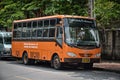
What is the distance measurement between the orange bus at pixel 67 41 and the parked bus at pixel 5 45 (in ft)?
21.3

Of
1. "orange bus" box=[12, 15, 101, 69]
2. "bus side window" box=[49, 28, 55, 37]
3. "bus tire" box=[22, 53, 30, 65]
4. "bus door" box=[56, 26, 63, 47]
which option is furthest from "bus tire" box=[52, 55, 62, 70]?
"bus tire" box=[22, 53, 30, 65]

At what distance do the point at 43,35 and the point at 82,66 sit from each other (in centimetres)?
Result: 290

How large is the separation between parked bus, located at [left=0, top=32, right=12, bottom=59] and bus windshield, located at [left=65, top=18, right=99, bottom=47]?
1002 cm

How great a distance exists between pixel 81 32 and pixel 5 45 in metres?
10.6

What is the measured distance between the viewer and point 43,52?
70.6ft

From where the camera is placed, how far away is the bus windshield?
19.4 m

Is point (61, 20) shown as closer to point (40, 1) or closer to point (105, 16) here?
point (105, 16)

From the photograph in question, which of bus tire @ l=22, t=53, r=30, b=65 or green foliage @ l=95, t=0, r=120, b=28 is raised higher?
green foliage @ l=95, t=0, r=120, b=28

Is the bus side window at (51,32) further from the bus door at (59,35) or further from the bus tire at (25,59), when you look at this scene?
the bus tire at (25,59)

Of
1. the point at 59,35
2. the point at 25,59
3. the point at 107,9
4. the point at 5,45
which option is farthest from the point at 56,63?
the point at 5,45

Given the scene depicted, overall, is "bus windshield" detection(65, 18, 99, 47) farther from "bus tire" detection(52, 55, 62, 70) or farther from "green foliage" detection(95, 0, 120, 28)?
"bus tire" detection(52, 55, 62, 70)

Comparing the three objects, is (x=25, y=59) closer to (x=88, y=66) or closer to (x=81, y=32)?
(x=88, y=66)

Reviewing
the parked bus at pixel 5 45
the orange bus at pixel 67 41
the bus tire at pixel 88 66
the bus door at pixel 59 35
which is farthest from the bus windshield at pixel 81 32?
the parked bus at pixel 5 45

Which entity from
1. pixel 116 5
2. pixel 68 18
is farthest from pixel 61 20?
pixel 116 5
